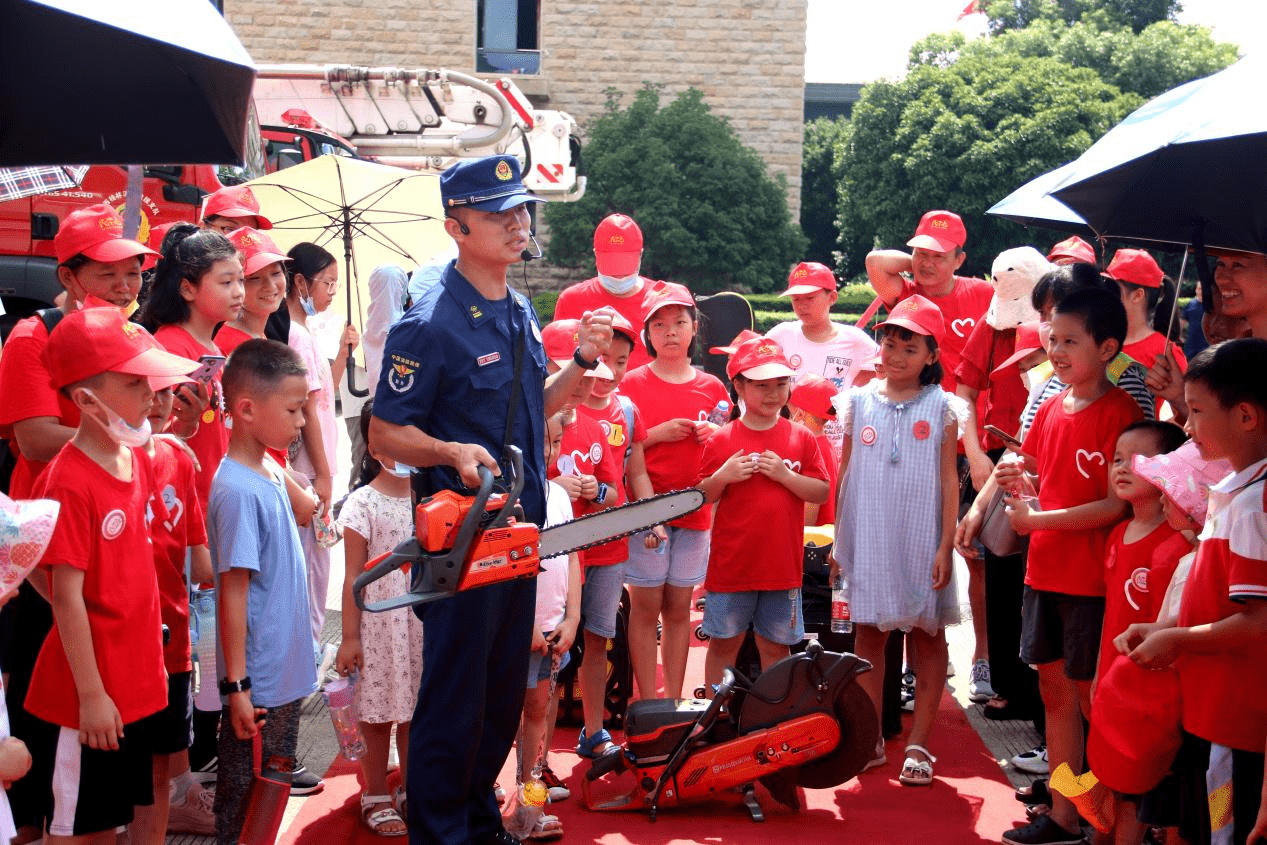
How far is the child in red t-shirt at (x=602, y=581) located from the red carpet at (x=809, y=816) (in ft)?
0.65

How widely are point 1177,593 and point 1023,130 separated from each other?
21997 mm

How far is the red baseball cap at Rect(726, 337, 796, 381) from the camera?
220 inches

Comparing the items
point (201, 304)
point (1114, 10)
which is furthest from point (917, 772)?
point (1114, 10)

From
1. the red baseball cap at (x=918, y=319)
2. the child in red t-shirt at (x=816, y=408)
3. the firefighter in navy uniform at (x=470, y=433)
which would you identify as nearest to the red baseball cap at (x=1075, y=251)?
the child in red t-shirt at (x=816, y=408)

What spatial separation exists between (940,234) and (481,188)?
3.48 metres

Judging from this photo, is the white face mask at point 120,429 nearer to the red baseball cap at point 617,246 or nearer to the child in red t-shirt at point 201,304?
the child in red t-shirt at point 201,304

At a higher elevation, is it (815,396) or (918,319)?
(918,319)

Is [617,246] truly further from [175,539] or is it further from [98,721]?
[98,721]

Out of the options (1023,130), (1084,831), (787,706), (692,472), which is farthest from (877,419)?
(1023,130)

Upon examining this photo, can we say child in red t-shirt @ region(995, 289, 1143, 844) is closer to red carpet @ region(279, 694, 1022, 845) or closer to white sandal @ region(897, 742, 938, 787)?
red carpet @ region(279, 694, 1022, 845)

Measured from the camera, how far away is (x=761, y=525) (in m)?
5.52

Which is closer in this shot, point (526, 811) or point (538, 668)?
point (526, 811)

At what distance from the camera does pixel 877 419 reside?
551 cm

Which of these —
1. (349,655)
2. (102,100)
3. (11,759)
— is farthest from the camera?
(349,655)
